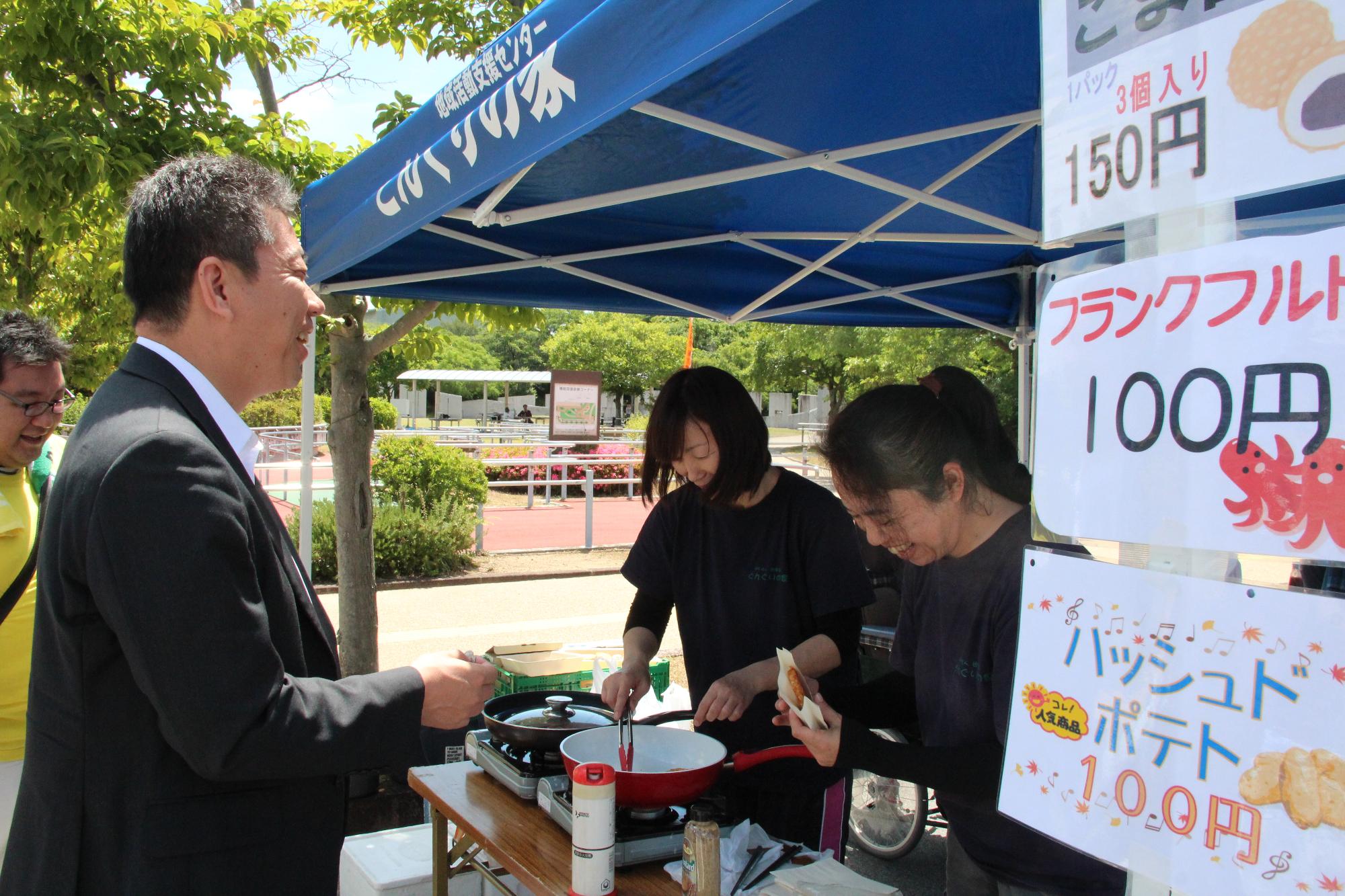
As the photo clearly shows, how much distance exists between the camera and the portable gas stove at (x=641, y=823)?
1.77m

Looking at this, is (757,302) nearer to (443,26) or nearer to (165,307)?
(443,26)

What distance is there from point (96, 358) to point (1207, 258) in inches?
478

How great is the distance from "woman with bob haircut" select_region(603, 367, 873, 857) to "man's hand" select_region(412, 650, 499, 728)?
0.70 metres

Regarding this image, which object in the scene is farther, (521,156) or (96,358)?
(96,358)

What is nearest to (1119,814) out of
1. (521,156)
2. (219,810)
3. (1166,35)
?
(1166,35)

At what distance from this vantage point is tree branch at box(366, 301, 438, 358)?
4.94 m

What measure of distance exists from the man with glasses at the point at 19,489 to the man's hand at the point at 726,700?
182cm

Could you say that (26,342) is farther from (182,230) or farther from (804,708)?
(804,708)

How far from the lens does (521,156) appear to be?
175cm

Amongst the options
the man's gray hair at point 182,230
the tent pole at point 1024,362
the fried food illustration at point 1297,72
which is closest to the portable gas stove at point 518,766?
the man's gray hair at point 182,230

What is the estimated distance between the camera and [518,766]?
215 cm

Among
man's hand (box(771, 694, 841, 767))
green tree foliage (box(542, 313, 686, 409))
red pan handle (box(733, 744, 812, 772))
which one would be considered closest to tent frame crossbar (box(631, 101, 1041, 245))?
man's hand (box(771, 694, 841, 767))

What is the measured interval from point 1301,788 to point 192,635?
1.29m

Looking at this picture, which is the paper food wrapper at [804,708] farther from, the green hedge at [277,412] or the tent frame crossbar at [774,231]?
the green hedge at [277,412]
